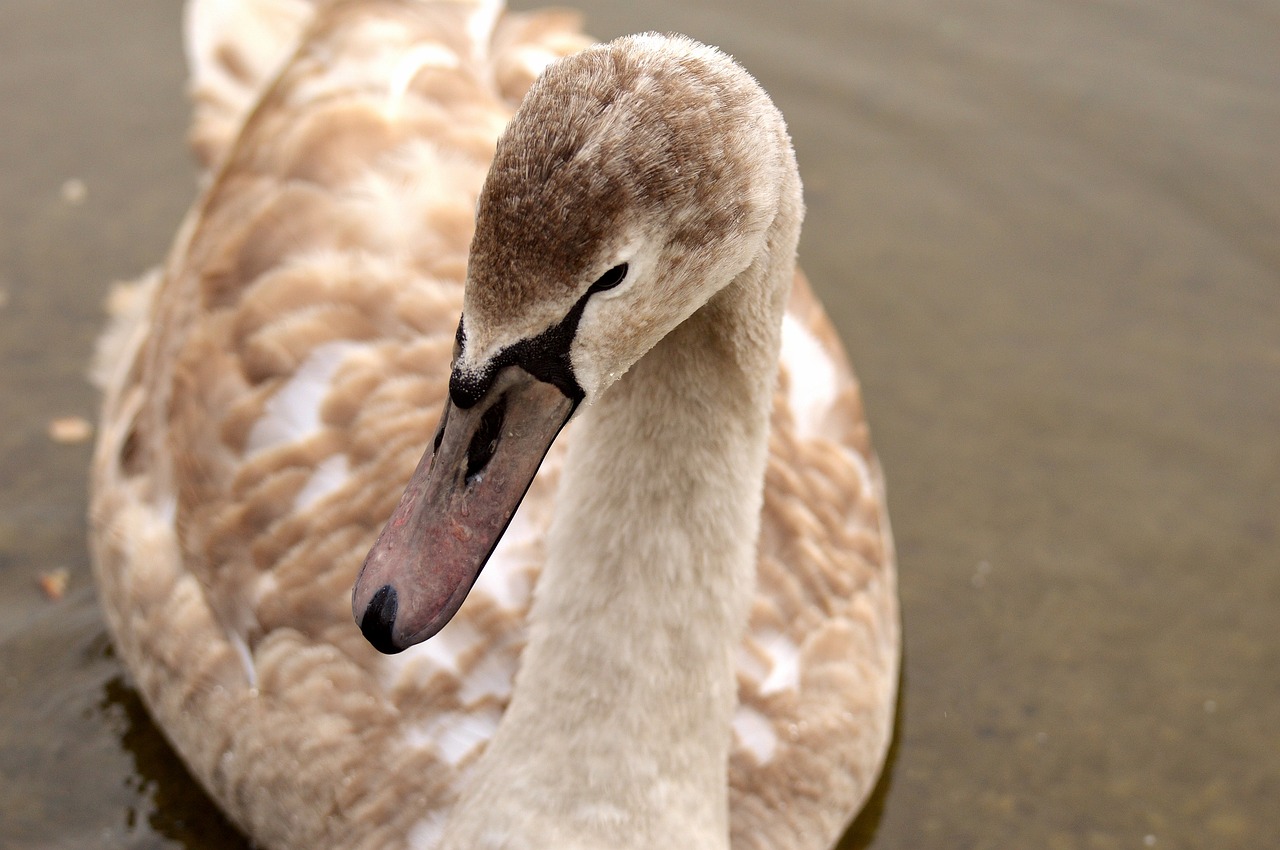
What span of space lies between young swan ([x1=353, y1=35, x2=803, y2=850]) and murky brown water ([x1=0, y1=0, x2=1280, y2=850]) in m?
1.46

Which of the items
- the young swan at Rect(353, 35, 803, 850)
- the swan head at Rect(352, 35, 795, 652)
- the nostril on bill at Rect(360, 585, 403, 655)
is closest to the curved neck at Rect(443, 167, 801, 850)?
the young swan at Rect(353, 35, 803, 850)

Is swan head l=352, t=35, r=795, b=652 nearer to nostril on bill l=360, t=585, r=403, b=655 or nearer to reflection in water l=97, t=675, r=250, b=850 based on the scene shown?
nostril on bill l=360, t=585, r=403, b=655

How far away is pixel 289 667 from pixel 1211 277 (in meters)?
4.76

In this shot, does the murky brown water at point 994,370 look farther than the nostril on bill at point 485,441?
Yes

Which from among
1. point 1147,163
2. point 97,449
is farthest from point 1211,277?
point 97,449

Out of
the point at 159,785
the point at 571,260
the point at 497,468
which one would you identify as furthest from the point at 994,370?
the point at 571,260

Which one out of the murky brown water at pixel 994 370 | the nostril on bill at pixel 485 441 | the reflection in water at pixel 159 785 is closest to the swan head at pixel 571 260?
the nostril on bill at pixel 485 441

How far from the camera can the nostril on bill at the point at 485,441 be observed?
2867 mm

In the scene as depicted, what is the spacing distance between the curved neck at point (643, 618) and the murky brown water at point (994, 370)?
1381 mm

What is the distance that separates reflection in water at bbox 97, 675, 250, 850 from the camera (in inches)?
182

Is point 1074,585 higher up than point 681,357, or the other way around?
point 681,357

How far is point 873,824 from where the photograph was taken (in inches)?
190

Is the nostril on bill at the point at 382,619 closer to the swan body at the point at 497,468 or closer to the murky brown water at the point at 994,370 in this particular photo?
the swan body at the point at 497,468

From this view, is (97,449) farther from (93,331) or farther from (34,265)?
(34,265)
